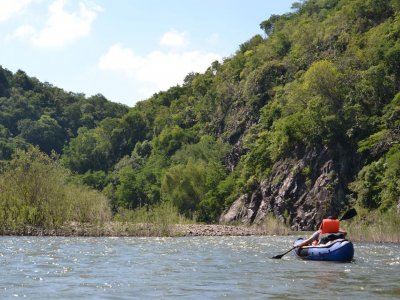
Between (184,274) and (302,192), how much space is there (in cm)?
4817

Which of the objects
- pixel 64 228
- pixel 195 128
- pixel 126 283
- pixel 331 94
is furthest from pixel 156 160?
pixel 126 283

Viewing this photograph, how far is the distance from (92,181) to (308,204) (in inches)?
2308

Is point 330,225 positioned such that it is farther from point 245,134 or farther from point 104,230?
point 245,134

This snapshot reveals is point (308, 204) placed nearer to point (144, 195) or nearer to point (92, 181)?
point (144, 195)

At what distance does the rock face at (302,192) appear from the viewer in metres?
65.4

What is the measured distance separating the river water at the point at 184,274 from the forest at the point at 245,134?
14627 millimetres

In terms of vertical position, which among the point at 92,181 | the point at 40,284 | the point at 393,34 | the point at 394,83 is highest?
the point at 393,34

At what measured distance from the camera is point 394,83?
7106 centimetres

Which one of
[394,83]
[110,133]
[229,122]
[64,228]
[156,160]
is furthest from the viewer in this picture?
[110,133]

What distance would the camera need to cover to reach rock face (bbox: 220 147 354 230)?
65.4 m

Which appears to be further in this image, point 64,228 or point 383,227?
point 64,228

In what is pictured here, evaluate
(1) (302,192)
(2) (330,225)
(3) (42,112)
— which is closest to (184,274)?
(2) (330,225)

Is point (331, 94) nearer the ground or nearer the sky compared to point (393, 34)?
nearer the ground

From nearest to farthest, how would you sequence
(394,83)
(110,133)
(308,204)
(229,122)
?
(308,204) → (394,83) → (229,122) → (110,133)
